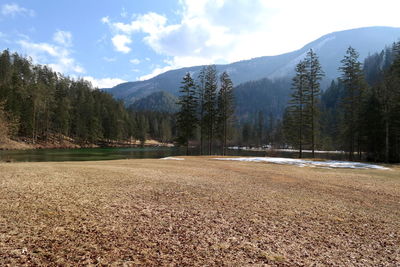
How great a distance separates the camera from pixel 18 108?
60.7 meters

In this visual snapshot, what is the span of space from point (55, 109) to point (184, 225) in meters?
85.7

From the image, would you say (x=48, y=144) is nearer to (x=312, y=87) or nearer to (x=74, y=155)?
(x=74, y=155)

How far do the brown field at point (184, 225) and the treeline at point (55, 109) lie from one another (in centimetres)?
4480

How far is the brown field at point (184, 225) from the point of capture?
4.59m

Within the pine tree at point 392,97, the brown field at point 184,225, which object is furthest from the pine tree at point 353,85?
the brown field at point 184,225

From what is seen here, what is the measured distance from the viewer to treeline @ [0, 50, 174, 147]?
6281cm

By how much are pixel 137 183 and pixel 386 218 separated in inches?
411

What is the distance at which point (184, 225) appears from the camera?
20.7ft

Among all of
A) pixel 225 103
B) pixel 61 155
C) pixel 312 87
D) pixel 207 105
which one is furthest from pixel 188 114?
pixel 61 155

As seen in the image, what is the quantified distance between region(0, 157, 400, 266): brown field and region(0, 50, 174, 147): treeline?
147 ft

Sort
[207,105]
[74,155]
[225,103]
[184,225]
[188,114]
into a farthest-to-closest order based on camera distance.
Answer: [188,114] → [207,105] → [225,103] → [74,155] → [184,225]

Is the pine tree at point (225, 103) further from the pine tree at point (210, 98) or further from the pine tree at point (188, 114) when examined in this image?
the pine tree at point (188, 114)

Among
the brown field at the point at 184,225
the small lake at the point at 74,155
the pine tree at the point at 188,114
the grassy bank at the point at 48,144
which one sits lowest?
the small lake at the point at 74,155

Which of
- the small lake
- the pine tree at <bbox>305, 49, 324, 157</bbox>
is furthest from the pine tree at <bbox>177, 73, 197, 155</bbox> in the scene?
the pine tree at <bbox>305, 49, 324, 157</bbox>
